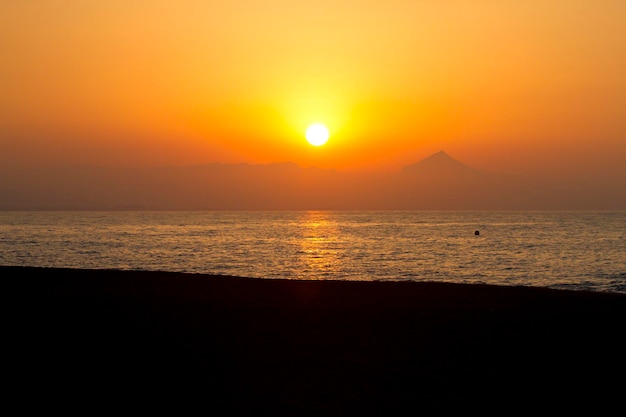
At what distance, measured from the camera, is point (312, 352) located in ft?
37.2

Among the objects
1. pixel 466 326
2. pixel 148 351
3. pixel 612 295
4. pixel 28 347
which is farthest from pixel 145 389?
pixel 612 295

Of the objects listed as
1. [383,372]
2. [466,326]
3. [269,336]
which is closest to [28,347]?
[269,336]

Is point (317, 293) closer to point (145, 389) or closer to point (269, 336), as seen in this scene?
point (269, 336)

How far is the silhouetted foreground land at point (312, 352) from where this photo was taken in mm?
8828

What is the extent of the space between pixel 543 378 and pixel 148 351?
7141 mm

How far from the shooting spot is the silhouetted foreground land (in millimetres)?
8828

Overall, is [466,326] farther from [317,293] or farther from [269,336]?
[317,293]

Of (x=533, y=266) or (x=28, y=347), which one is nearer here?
(x=28, y=347)

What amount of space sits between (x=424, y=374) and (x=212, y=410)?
144 inches

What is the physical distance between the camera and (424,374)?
32.9 feet

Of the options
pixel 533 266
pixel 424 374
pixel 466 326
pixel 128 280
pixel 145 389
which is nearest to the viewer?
pixel 145 389

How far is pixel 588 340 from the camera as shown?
1261 cm

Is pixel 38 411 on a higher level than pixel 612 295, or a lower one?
lower

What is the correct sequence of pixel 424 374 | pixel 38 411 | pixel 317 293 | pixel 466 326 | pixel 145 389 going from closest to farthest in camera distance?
pixel 38 411 → pixel 145 389 → pixel 424 374 → pixel 466 326 → pixel 317 293
